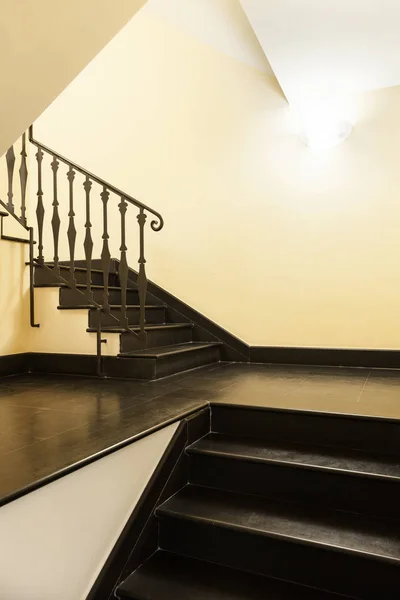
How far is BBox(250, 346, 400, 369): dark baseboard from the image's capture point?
325 cm

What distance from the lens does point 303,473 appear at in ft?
5.54

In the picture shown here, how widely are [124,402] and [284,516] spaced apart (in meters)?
0.96

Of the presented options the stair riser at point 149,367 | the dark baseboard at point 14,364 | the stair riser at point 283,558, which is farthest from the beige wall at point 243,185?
the stair riser at point 283,558

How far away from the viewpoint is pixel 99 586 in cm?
132

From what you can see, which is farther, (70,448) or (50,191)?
(50,191)

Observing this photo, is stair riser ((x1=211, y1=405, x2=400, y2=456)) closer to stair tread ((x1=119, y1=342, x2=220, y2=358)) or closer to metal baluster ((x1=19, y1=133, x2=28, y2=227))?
stair tread ((x1=119, y1=342, x2=220, y2=358))

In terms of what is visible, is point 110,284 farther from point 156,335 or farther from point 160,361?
point 160,361

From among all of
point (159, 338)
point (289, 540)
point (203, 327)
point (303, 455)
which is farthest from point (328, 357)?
point (289, 540)

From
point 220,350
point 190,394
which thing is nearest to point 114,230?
point 220,350

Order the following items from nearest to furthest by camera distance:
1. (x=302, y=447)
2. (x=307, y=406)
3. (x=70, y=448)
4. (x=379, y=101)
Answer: (x=70, y=448), (x=302, y=447), (x=307, y=406), (x=379, y=101)

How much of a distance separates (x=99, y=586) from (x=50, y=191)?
3.82 m

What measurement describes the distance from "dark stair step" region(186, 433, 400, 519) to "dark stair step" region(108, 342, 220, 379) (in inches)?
36.9

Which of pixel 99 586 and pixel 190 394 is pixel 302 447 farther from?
pixel 99 586

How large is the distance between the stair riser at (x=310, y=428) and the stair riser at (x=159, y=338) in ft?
3.56
